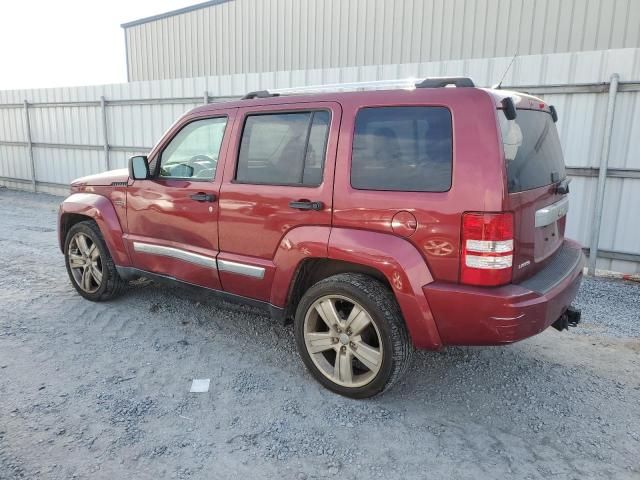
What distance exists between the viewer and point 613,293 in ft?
16.9

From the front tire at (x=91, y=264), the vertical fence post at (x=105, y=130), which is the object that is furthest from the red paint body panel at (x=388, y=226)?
the vertical fence post at (x=105, y=130)

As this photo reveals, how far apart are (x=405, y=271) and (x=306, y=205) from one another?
30.3 inches

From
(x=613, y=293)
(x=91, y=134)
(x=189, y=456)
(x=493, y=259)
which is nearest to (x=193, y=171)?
(x=189, y=456)

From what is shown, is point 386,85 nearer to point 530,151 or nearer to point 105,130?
point 530,151

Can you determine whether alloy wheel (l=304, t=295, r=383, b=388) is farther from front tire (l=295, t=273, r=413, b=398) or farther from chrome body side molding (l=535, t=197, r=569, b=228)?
chrome body side molding (l=535, t=197, r=569, b=228)

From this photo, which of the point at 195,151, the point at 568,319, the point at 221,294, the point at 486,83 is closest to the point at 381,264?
the point at 568,319

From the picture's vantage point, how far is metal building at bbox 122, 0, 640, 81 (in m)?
9.00

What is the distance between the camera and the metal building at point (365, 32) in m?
9.00

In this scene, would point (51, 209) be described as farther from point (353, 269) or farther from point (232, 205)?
point (353, 269)

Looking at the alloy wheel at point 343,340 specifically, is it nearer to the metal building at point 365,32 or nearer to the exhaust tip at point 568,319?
the exhaust tip at point 568,319

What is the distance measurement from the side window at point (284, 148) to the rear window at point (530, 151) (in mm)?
1086

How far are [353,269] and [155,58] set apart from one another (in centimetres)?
1592

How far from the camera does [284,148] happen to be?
10.5ft

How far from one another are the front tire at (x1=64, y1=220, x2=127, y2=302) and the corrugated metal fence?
4569mm
